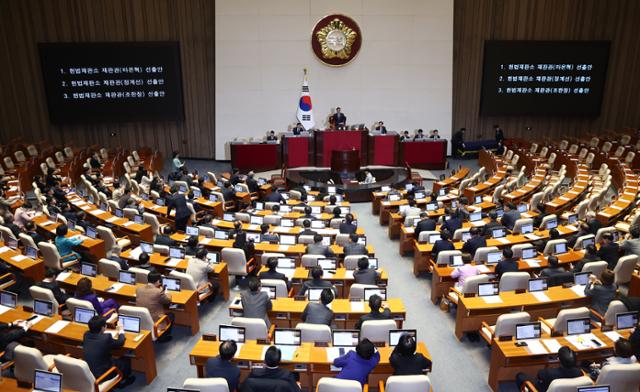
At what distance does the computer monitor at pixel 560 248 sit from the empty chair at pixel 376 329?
4418 mm

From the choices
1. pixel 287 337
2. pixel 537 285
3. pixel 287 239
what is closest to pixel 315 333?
pixel 287 337

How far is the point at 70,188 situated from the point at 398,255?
31.6ft

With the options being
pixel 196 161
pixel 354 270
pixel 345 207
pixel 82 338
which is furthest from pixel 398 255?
pixel 196 161

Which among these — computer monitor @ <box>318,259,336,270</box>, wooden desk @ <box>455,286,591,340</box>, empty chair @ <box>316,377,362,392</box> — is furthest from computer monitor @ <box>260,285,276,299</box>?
wooden desk @ <box>455,286,591,340</box>

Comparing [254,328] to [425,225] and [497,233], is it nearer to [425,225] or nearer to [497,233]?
[425,225]

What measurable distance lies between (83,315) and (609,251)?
8.68 meters

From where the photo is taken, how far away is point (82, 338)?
20.2 ft

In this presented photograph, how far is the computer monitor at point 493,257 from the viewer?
850 centimetres

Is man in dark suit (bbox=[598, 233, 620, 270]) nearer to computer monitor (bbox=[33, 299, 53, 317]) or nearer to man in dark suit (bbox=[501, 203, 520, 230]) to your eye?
man in dark suit (bbox=[501, 203, 520, 230])

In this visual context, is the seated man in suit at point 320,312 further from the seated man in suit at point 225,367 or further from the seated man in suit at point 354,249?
the seated man in suit at point 354,249

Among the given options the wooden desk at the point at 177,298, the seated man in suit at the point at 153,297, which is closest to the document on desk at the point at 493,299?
the wooden desk at the point at 177,298

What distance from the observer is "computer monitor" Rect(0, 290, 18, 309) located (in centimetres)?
710

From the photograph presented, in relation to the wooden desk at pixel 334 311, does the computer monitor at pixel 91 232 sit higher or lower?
higher

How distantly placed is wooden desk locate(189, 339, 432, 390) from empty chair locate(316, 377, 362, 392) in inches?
30.4
